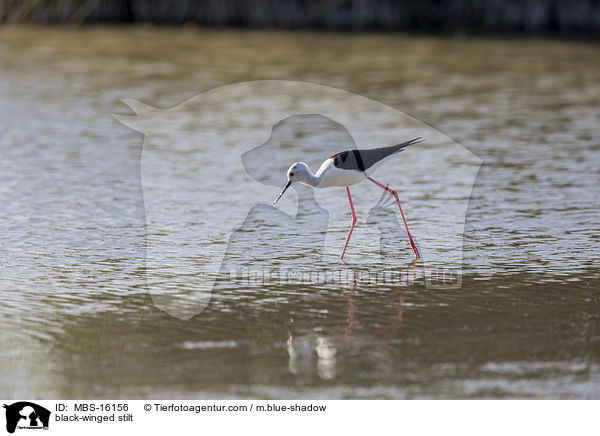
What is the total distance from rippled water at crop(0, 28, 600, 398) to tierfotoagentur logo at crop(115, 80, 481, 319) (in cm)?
5

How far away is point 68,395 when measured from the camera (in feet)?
15.4

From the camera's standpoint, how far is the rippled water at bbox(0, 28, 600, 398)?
4.89 m

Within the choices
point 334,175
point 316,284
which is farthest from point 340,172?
point 316,284

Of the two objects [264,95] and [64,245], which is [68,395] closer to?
[64,245]

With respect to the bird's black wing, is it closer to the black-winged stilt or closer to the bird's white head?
the black-winged stilt

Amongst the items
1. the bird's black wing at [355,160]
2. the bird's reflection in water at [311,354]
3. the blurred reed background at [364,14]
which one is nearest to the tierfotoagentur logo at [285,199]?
the bird's black wing at [355,160]

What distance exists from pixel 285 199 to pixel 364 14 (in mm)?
10608

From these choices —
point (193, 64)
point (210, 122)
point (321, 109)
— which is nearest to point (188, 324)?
point (210, 122)

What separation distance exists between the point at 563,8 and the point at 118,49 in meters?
7.30

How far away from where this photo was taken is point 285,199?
27.1 ft
